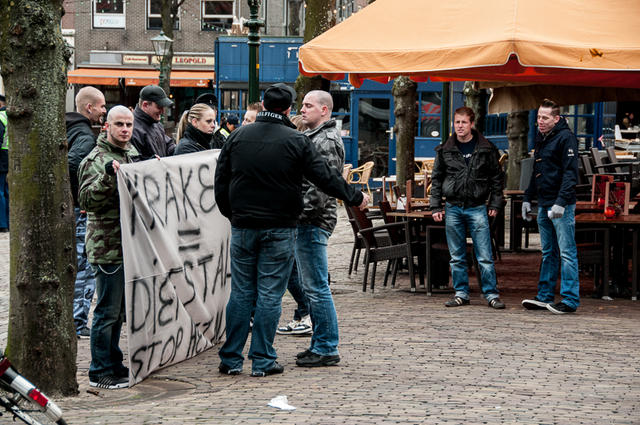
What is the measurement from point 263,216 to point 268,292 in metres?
0.51

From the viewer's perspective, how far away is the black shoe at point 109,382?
6.53 meters

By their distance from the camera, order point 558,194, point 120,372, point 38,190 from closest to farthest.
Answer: point 38,190 → point 120,372 → point 558,194

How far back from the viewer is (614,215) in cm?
1035

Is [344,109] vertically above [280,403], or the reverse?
[344,109]

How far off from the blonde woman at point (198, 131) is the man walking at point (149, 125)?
0.26 metres

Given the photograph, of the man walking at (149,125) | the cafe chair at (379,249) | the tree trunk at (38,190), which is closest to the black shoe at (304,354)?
the tree trunk at (38,190)

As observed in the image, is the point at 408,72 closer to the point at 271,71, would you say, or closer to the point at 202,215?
the point at 202,215

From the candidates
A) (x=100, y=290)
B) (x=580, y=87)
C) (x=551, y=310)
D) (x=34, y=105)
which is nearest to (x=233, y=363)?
(x=100, y=290)

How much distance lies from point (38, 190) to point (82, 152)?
167cm

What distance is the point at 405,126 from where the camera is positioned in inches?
645

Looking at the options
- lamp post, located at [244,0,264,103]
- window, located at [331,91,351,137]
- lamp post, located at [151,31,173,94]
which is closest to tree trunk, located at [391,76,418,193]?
lamp post, located at [244,0,264,103]

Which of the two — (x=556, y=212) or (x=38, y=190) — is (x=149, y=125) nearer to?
(x=38, y=190)

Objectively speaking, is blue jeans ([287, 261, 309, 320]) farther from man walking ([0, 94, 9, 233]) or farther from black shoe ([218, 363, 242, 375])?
man walking ([0, 94, 9, 233])

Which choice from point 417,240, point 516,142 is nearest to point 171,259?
point 417,240
